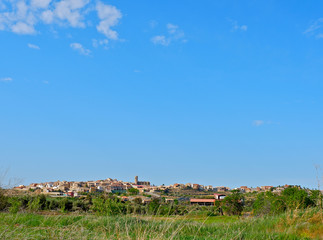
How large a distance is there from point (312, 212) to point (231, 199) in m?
23.6

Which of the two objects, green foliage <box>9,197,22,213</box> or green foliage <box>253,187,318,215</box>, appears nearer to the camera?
green foliage <box>9,197,22,213</box>

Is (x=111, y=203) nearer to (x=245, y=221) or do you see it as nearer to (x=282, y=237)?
(x=245, y=221)

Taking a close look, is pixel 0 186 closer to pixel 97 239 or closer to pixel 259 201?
pixel 97 239

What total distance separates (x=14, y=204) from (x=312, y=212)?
1297 centimetres

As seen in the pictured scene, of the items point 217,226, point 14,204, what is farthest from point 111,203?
point 217,226

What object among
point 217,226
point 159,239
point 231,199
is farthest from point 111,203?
point 231,199

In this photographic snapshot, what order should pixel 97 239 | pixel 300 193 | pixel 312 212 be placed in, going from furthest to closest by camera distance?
1. pixel 300 193
2. pixel 312 212
3. pixel 97 239

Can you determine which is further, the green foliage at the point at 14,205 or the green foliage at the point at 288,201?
the green foliage at the point at 288,201

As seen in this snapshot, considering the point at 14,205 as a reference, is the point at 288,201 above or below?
above

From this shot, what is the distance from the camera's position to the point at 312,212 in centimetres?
1002

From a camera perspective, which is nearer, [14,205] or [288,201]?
[14,205]

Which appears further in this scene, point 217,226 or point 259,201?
point 259,201

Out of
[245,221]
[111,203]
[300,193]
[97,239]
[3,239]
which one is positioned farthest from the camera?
[300,193]

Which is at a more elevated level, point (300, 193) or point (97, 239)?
point (300, 193)
